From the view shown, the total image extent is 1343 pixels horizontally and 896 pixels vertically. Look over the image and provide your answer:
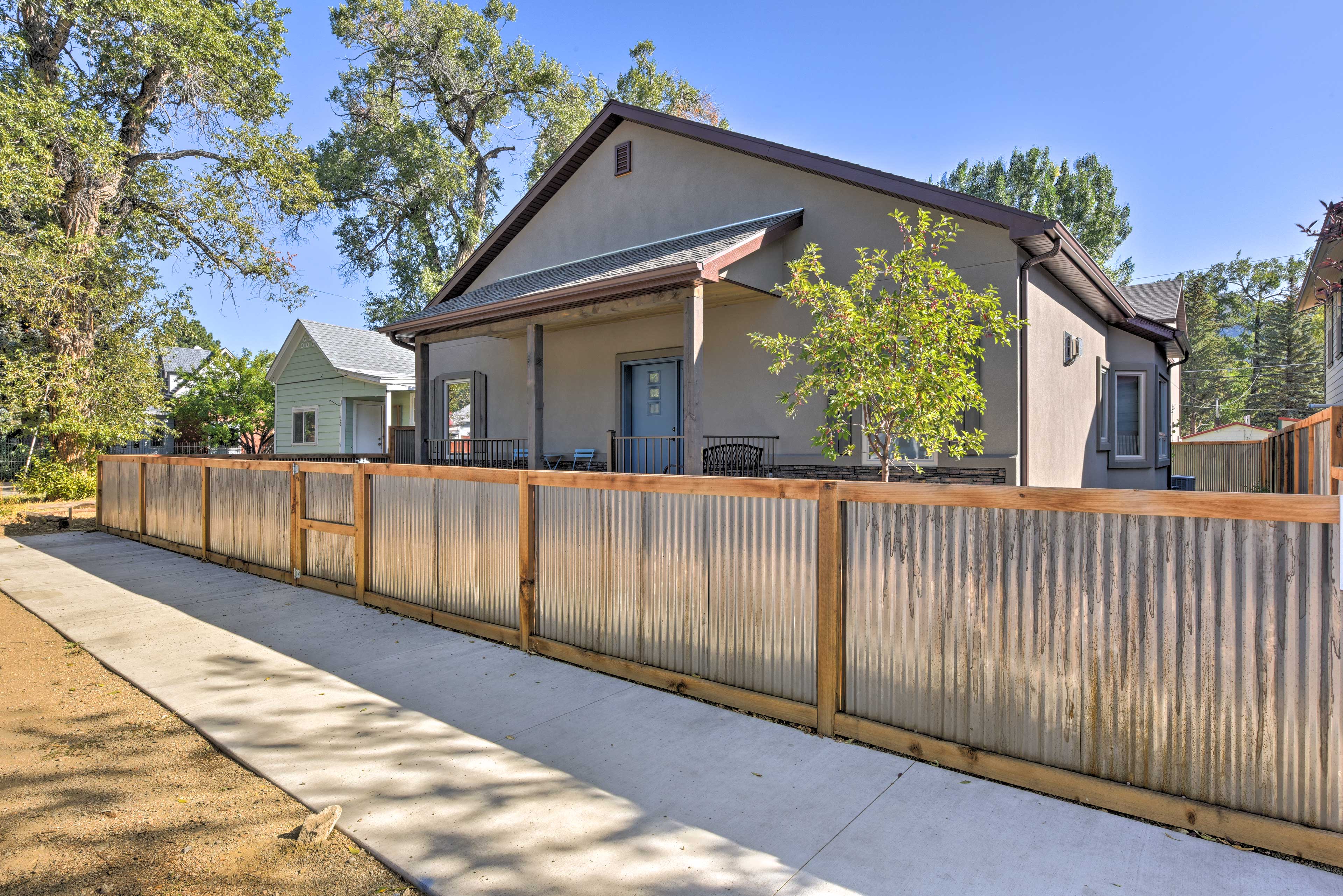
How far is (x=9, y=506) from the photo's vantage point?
14.0m

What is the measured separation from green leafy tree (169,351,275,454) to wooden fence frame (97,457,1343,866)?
2283 centimetres

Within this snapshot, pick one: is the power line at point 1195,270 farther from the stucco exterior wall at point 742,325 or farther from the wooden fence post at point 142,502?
the wooden fence post at point 142,502

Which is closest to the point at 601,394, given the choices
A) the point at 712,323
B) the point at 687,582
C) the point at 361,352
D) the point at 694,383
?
the point at 712,323

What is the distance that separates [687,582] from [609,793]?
4.52 ft

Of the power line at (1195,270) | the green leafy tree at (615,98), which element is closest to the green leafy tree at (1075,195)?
the power line at (1195,270)

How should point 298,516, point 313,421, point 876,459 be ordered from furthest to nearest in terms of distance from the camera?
point 313,421 → point 876,459 → point 298,516

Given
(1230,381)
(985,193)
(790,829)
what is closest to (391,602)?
(790,829)

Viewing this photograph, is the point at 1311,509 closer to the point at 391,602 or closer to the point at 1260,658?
the point at 1260,658

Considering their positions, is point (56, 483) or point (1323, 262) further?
point (56, 483)

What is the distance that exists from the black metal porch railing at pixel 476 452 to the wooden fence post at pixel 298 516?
147 inches

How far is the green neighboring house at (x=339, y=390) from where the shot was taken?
19.2 m

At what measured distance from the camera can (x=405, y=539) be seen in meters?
6.08

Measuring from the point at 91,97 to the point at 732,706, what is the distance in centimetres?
2067

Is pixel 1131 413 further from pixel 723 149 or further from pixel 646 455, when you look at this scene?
pixel 646 455
